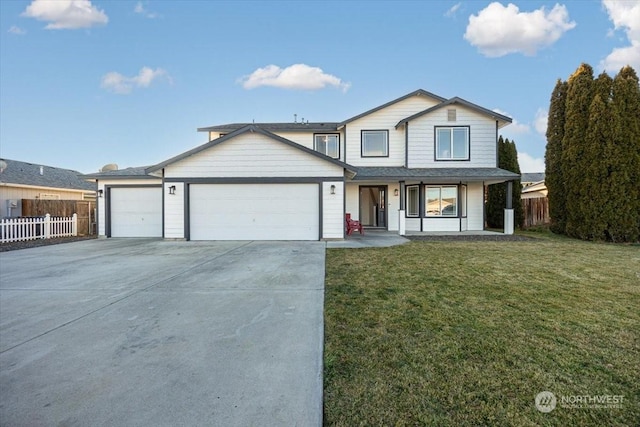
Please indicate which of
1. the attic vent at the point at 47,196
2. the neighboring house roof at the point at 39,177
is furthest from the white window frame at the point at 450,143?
the attic vent at the point at 47,196

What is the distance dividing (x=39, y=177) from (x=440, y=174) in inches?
1024

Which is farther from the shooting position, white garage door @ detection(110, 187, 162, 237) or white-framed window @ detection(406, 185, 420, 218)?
white-framed window @ detection(406, 185, 420, 218)

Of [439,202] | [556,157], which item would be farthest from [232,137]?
[556,157]

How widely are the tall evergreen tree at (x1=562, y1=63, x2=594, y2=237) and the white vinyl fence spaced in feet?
75.7

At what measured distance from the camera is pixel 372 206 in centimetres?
1848

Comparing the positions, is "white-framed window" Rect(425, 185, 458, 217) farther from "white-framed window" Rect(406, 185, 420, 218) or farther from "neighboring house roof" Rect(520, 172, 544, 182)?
"neighboring house roof" Rect(520, 172, 544, 182)

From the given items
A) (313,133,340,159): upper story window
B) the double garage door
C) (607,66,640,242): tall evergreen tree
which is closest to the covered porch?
(313,133,340,159): upper story window

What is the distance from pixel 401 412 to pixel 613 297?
491 cm

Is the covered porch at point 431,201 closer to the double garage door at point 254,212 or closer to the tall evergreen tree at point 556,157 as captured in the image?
the tall evergreen tree at point 556,157

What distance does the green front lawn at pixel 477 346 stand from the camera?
91.7 inches

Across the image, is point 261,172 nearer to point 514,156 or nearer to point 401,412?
point 401,412

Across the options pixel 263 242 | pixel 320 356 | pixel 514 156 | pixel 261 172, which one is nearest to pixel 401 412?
pixel 320 356

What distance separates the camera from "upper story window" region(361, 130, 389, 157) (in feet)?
54.2

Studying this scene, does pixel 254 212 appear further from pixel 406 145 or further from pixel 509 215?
pixel 509 215
